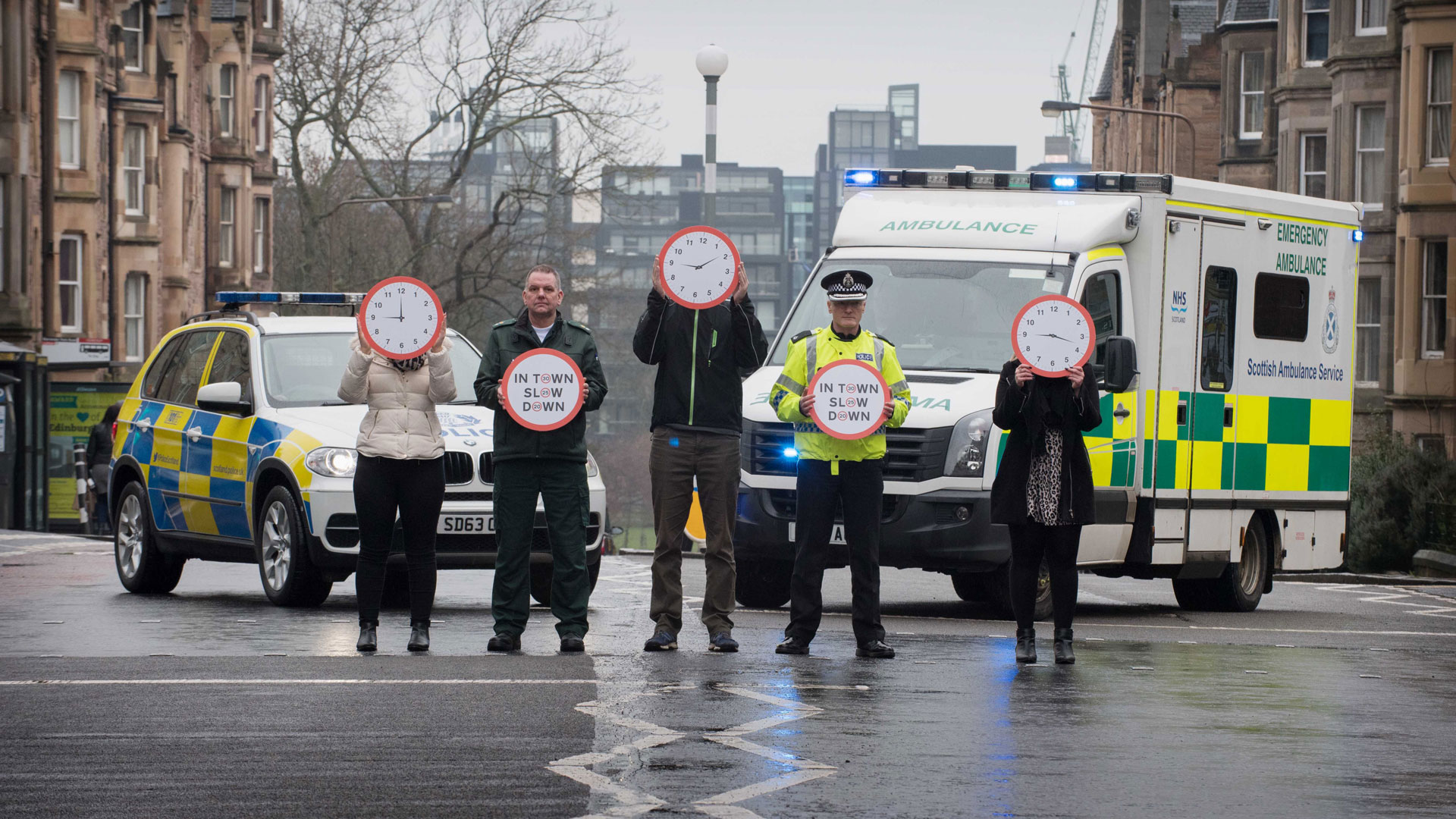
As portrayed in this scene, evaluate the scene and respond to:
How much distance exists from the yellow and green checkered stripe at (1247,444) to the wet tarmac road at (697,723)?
65.8 inches

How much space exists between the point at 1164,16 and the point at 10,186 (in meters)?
42.7

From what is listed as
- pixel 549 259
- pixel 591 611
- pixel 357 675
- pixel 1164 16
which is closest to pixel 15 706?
pixel 357 675

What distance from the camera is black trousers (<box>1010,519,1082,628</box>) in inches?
417

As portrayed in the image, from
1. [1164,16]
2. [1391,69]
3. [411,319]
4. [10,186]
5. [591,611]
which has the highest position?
[1164,16]

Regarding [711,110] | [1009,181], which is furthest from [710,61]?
[1009,181]

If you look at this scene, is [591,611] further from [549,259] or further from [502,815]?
[549,259]

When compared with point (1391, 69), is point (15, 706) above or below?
below

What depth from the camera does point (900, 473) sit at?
1316 cm

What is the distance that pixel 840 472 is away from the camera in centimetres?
1053

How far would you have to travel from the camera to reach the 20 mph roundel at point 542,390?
1040cm

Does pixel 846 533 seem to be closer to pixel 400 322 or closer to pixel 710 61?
pixel 400 322

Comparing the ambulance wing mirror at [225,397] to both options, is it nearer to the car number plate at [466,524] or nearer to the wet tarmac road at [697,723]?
the wet tarmac road at [697,723]

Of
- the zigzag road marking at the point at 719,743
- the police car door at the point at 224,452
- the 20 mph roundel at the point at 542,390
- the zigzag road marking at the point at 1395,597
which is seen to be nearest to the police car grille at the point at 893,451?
the 20 mph roundel at the point at 542,390

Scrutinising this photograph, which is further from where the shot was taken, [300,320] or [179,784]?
[300,320]
